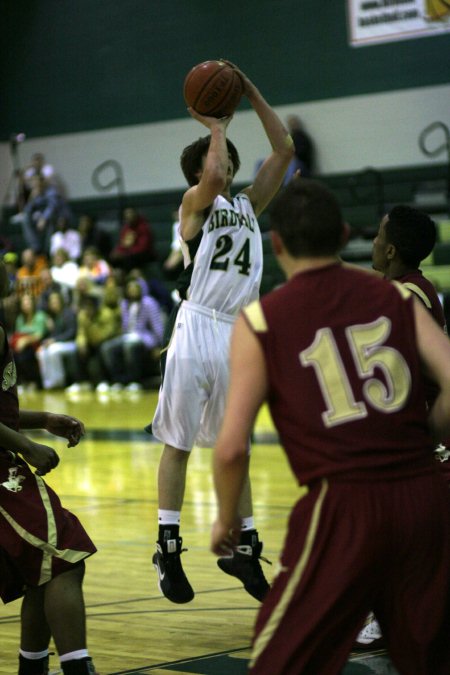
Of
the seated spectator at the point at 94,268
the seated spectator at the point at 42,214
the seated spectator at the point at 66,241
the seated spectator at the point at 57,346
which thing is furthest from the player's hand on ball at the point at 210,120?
the seated spectator at the point at 42,214

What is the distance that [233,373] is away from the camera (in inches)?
108

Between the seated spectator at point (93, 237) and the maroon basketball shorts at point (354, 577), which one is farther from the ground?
the maroon basketball shorts at point (354, 577)

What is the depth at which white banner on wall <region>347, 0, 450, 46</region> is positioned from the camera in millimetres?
14891

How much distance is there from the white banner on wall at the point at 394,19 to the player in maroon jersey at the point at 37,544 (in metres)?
12.2

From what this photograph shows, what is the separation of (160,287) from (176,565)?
11.6 m

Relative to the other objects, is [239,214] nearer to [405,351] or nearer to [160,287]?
[405,351]

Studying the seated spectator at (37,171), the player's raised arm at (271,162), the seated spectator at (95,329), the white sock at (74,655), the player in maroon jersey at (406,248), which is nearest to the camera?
the white sock at (74,655)

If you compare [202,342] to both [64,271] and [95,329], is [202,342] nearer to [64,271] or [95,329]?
[95,329]

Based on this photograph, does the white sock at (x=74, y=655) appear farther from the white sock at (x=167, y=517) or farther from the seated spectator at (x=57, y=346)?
the seated spectator at (x=57, y=346)

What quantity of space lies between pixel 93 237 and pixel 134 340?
119 inches

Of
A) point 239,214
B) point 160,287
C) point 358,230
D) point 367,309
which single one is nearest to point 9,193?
point 160,287

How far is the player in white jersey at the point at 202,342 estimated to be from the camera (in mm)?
4832

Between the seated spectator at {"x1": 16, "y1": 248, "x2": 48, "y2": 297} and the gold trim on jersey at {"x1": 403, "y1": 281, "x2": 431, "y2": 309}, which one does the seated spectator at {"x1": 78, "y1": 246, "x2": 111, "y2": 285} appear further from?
the gold trim on jersey at {"x1": 403, "y1": 281, "x2": 431, "y2": 309}

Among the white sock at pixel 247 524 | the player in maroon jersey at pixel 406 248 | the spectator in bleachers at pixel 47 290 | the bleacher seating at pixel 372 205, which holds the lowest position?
the spectator in bleachers at pixel 47 290
